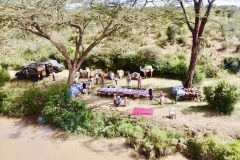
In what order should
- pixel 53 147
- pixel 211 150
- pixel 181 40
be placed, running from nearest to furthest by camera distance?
pixel 211 150, pixel 53 147, pixel 181 40

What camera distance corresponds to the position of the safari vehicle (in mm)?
24406

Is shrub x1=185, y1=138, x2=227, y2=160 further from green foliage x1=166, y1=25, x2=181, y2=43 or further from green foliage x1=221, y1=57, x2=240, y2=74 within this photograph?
green foliage x1=166, y1=25, x2=181, y2=43

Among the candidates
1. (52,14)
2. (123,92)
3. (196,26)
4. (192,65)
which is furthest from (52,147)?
(196,26)

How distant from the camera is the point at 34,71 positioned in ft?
80.2

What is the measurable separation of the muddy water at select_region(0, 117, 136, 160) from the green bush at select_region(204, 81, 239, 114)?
5.66 metres

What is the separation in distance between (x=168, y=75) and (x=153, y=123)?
801 centimetres

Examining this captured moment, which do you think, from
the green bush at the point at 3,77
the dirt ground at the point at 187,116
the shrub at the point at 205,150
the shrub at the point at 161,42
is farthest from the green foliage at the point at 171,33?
the shrub at the point at 205,150

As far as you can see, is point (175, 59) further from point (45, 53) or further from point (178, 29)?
Result: point (45, 53)

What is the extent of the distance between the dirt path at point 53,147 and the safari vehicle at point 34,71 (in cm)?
629

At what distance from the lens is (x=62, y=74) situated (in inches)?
1027

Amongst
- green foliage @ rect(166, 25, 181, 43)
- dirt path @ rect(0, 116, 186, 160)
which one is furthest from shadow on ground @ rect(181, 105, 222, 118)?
green foliage @ rect(166, 25, 181, 43)

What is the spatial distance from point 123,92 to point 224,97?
5.96 metres

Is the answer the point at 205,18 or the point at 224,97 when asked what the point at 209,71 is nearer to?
the point at 205,18

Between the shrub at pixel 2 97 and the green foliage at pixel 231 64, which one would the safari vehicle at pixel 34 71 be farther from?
the green foliage at pixel 231 64
